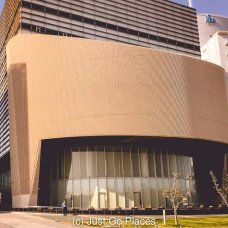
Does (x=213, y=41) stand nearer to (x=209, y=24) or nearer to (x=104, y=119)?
(x=209, y=24)

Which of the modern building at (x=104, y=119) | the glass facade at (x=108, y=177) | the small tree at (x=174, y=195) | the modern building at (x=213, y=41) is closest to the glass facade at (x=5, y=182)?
the modern building at (x=104, y=119)

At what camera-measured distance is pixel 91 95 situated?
45.6m

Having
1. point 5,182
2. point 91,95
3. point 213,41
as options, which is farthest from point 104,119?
point 213,41

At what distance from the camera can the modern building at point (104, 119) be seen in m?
45.6

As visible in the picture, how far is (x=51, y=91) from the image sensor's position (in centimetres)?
4628

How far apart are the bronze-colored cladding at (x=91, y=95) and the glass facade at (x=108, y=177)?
4.44 meters

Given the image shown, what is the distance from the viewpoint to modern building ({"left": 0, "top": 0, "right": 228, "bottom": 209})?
45.6 metres

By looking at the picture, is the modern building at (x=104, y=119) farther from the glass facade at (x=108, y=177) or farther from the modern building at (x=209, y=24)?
the modern building at (x=209, y=24)

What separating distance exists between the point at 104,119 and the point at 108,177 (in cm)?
775

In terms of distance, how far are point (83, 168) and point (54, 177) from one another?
13.1 feet

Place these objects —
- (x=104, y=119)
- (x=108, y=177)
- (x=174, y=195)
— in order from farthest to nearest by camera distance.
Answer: (x=108, y=177), (x=104, y=119), (x=174, y=195)

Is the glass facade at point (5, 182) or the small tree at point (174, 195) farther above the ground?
the glass facade at point (5, 182)

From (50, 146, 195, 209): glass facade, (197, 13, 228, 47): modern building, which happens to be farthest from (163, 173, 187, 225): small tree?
(197, 13, 228, 47): modern building

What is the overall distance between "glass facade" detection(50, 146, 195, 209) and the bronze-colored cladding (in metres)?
4.44
